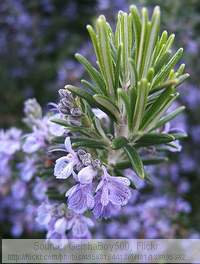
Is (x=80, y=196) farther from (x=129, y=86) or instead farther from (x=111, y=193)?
(x=129, y=86)

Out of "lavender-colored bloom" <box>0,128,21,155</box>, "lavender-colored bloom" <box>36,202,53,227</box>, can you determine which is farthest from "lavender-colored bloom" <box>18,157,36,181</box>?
"lavender-colored bloom" <box>36,202,53,227</box>

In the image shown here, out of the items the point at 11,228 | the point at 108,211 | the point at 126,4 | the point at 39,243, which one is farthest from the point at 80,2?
the point at 108,211

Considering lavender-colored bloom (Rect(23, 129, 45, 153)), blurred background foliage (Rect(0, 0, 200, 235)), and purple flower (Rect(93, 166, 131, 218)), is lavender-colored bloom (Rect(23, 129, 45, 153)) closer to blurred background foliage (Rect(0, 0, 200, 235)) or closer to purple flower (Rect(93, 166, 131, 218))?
purple flower (Rect(93, 166, 131, 218))

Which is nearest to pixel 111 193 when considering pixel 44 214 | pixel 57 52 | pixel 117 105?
pixel 117 105

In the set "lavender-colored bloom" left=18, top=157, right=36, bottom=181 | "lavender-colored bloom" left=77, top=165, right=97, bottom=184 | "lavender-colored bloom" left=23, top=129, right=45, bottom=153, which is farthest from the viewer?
"lavender-colored bloom" left=18, top=157, right=36, bottom=181

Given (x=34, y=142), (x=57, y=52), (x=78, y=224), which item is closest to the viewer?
(x=78, y=224)

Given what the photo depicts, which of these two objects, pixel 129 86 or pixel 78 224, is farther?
pixel 78 224

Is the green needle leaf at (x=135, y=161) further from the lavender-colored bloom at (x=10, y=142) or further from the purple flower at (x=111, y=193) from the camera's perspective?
the lavender-colored bloom at (x=10, y=142)
